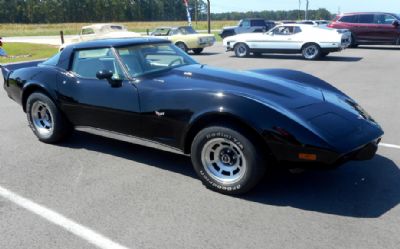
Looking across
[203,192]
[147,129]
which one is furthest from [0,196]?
[203,192]

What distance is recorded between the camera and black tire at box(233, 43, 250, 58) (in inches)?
685

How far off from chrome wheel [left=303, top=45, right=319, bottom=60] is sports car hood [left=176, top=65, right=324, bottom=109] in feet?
39.1

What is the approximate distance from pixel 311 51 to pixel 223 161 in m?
13.3

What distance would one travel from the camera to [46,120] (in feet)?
17.9

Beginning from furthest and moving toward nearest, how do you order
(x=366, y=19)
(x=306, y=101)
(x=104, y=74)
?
(x=366, y=19), (x=104, y=74), (x=306, y=101)

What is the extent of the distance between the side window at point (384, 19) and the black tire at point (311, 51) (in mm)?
6030

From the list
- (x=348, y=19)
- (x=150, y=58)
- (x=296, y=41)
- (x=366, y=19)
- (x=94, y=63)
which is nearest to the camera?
(x=150, y=58)

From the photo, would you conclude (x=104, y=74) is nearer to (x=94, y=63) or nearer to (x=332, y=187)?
(x=94, y=63)

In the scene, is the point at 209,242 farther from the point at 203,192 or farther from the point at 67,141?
the point at 67,141

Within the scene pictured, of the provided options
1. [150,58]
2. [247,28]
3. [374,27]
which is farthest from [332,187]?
[247,28]

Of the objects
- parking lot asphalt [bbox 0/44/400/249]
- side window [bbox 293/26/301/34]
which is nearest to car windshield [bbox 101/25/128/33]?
side window [bbox 293/26/301/34]

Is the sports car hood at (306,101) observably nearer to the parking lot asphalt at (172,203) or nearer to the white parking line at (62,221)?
the parking lot asphalt at (172,203)

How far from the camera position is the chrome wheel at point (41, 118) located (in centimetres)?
535

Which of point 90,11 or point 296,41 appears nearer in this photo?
point 296,41
